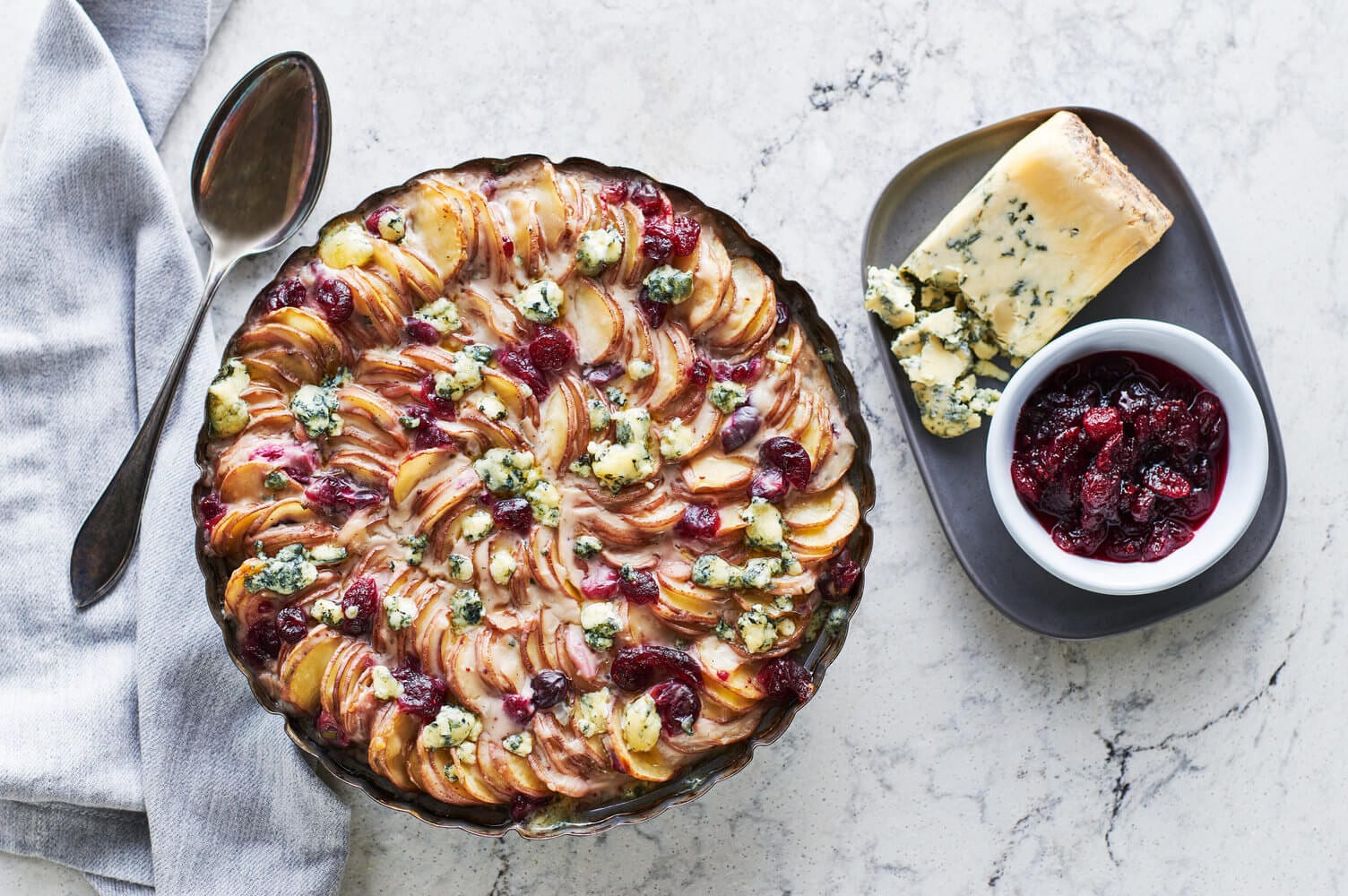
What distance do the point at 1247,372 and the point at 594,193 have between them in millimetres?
1809

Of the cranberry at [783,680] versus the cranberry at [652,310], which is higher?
the cranberry at [652,310]

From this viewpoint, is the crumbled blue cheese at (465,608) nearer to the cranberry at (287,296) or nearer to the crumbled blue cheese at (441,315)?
the crumbled blue cheese at (441,315)

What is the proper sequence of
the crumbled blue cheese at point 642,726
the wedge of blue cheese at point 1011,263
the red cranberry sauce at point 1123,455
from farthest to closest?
the wedge of blue cheese at point 1011,263 → the red cranberry sauce at point 1123,455 → the crumbled blue cheese at point 642,726

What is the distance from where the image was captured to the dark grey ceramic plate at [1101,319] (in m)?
3.05

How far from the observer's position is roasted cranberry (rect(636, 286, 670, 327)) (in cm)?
251

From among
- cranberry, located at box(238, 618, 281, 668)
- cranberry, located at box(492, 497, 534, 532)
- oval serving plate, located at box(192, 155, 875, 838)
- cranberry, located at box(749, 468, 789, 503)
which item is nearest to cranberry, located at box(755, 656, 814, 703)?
oval serving plate, located at box(192, 155, 875, 838)

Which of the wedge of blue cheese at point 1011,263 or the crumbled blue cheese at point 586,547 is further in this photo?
the wedge of blue cheese at point 1011,263

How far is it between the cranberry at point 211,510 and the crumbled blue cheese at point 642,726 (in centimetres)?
98

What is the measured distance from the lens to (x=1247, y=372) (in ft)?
10.1

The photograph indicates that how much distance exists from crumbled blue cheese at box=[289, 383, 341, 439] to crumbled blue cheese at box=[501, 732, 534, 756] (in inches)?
29.9

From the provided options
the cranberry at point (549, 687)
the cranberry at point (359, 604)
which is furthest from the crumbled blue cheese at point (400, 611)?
the cranberry at point (549, 687)

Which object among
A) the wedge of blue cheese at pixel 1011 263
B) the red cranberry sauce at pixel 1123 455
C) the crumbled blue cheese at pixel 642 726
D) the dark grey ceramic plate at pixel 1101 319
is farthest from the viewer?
the dark grey ceramic plate at pixel 1101 319

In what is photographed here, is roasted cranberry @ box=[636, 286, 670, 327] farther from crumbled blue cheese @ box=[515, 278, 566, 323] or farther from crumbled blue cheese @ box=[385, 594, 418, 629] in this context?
crumbled blue cheese @ box=[385, 594, 418, 629]

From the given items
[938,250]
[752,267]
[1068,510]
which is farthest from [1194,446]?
[752,267]
